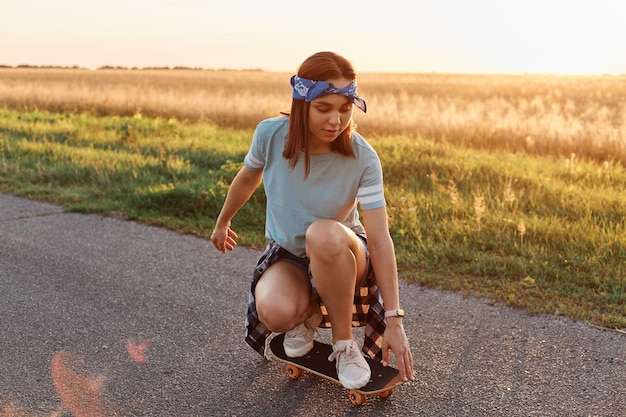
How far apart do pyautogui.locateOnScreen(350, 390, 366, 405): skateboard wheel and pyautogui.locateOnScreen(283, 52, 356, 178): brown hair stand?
91 cm

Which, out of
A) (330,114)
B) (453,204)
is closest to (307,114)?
(330,114)

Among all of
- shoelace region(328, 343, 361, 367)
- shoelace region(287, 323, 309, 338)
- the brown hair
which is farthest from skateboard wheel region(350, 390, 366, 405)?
the brown hair

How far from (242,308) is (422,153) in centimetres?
447

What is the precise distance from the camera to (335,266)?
287 cm

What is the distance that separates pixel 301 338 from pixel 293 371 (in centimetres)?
Answer: 16

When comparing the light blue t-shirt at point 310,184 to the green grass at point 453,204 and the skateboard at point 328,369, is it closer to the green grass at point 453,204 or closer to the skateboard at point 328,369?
the skateboard at point 328,369

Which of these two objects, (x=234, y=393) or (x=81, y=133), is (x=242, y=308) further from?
(x=81, y=133)

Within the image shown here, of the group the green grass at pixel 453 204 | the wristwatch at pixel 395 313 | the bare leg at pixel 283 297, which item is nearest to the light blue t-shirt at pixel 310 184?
the bare leg at pixel 283 297

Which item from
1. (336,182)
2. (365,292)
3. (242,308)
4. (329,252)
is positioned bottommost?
(242,308)

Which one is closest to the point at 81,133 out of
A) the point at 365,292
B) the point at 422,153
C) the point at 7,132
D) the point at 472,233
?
the point at 7,132

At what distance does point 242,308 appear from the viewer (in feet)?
13.5

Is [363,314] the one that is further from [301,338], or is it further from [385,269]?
[385,269]

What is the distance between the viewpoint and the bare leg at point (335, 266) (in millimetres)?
2850

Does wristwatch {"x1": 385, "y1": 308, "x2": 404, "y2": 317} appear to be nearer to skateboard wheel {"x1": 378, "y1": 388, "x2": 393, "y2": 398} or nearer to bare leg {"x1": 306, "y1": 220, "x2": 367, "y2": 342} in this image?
bare leg {"x1": 306, "y1": 220, "x2": 367, "y2": 342}
